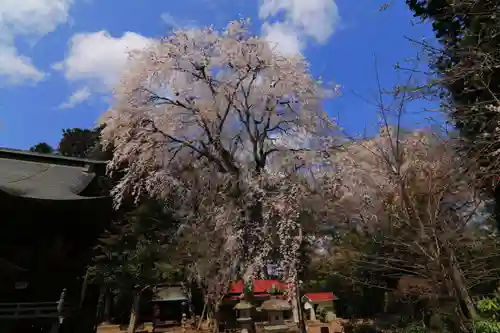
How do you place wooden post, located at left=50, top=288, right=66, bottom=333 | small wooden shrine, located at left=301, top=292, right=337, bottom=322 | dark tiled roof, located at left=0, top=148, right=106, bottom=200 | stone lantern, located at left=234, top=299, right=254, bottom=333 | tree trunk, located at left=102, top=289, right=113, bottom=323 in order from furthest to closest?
1. small wooden shrine, located at left=301, top=292, right=337, bottom=322
2. tree trunk, located at left=102, top=289, right=113, bottom=323
3. stone lantern, located at left=234, top=299, right=254, bottom=333
4. dark tiled roof, located at left=0, top=148, right=106, bottom=200
5. wooden post, located at left=50, top=288, right=66, bottom=333

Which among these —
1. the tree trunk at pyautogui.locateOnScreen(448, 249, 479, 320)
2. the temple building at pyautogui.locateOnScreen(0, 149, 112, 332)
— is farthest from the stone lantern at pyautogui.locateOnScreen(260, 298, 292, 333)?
the tree trunk at pyautogui.locateOnScreen(448, 249, 479, 320)

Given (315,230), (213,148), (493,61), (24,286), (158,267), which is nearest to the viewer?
(493,61)

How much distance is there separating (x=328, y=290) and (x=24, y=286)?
56.5 feet

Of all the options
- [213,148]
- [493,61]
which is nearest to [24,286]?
[213,148]

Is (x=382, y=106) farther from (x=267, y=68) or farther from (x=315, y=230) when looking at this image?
(x=267, y=68)

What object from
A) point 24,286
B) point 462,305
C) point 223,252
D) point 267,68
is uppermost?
point 267,68

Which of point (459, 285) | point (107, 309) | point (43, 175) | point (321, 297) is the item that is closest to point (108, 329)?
point (107, 309)

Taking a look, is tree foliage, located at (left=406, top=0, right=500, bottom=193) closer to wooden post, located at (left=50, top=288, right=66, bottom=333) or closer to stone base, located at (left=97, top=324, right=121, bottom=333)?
wooden post, located at (left=50, top=288, right=66, bottom=333)

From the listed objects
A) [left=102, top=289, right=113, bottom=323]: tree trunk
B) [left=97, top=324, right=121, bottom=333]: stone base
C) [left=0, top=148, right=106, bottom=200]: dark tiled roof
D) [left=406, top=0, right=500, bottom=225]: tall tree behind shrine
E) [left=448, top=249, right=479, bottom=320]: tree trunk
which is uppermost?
[left=0, top=148, right=106, bottom=200]: dark tiled roof

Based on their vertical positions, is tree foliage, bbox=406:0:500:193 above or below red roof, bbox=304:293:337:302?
above

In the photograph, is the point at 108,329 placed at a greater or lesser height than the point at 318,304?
lesser

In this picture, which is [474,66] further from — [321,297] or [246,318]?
[321,297]

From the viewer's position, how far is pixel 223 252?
10234 millimetres

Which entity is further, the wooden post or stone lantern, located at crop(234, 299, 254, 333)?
stone lantern, located at crop(234, 299, 254, 333)
